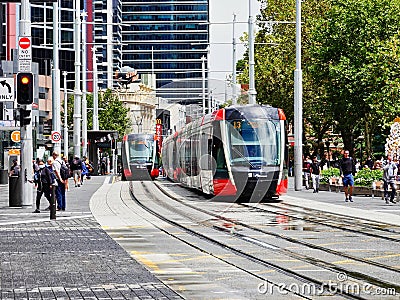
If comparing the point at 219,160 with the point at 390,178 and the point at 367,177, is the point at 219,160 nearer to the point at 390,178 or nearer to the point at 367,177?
the point at 390,178

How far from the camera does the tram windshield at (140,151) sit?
65562 millimetres

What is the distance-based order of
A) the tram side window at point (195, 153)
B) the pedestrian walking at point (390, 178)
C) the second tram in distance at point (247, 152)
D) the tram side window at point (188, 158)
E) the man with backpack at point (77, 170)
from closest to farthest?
the second tram in distance at point (247, 152) < the pedestrian walking at point (390, 178) < the tram side window at point (195, 153) < the tram side window at point (188, 158) < the man with backpack at point (77, 170)

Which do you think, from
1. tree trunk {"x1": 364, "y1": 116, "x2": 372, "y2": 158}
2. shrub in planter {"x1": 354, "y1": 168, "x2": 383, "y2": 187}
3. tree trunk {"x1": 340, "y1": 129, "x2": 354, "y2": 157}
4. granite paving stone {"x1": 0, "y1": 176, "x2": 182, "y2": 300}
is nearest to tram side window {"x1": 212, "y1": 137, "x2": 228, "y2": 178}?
shrub in planter {"x1": 354, "y1": 168, "x2": 383, "y2": 187}

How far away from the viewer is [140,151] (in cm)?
6556

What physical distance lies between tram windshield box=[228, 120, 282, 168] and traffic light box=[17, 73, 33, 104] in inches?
291

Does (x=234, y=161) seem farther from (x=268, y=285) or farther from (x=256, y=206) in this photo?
(x=268, y=285)

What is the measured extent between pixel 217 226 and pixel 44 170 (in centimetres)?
725

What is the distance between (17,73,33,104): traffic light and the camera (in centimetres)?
3058

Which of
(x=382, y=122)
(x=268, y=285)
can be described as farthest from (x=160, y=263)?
(x=382, y=122)

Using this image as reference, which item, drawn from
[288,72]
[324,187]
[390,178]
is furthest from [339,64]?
[390,178]

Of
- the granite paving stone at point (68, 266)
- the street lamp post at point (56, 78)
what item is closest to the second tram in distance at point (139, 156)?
the street lamp post at point (56, 78)

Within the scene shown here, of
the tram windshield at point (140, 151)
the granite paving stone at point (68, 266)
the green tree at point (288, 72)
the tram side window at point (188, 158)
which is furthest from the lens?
the green tree at point (288, 72)

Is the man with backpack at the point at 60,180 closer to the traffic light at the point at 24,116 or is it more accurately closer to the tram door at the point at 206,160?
the traffic light at the point at 24,116

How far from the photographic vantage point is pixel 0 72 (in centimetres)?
5288
